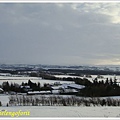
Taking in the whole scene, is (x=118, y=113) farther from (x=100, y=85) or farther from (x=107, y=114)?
(x=100, y=85)

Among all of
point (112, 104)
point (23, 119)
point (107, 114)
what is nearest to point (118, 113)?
point (107, 114)

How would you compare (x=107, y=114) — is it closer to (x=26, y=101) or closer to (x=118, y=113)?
(x=118, y=113)

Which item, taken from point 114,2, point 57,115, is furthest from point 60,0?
point 57,115

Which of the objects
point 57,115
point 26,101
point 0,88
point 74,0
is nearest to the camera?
point 74,0

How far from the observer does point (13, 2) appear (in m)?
4.46

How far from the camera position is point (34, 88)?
8789 millimetres

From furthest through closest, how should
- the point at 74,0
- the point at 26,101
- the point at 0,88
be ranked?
the point at 0,88 < the point at 26,101 < the point at 74,0

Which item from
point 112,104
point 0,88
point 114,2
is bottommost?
point 112,104

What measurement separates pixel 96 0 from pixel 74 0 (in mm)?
461

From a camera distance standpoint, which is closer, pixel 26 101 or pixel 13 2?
pixel 13 2

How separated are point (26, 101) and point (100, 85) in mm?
5387

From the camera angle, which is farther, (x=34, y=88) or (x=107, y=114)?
(x=34, y=88)

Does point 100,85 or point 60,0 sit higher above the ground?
Answer: point 60,0

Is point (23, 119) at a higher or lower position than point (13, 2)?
lower
